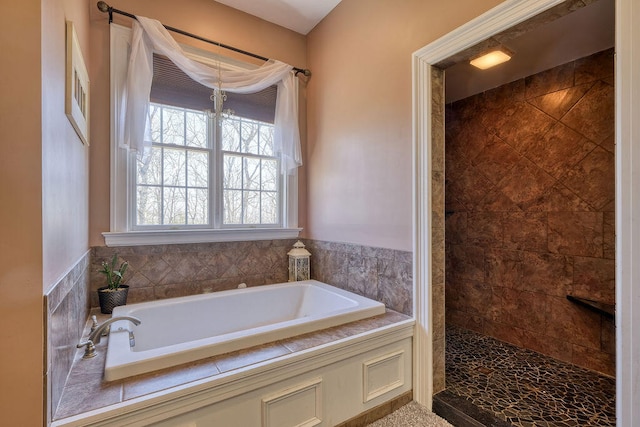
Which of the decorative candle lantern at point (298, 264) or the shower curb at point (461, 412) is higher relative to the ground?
the decorative candle lantern at point (298, 264)

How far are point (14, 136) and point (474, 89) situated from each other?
328 cm

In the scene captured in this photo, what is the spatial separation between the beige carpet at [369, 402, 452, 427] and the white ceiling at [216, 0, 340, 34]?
300 centimetres

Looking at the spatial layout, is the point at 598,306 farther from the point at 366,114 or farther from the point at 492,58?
the point at 366,114

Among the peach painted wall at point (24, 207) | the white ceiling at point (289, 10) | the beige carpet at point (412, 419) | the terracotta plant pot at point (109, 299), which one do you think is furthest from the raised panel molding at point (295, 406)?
the white ceiling at point (289, 10)

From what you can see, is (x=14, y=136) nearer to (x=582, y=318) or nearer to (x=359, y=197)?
(x=359, y=197)

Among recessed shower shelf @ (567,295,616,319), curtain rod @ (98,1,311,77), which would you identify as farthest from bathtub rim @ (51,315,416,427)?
curtain rod @ (98,1,311,77)

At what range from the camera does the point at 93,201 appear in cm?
199

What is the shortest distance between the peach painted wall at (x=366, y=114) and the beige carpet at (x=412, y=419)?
0.95 m

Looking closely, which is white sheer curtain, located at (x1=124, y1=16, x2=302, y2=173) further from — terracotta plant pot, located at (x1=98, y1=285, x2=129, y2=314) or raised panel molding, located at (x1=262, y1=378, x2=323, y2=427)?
raised panel molding, located at (x1=262, y1=378, x2=323, y2=427)

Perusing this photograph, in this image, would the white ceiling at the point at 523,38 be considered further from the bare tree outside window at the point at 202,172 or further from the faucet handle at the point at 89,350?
the faucet handle at the point at 89,350

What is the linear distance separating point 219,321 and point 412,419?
4.67 ft

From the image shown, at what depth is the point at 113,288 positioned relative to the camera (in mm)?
1941

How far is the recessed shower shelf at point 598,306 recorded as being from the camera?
202 centimetres

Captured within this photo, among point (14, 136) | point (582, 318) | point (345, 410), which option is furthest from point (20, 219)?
point (582, 318)
